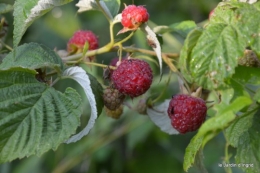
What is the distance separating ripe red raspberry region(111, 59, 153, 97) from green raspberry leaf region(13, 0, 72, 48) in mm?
187

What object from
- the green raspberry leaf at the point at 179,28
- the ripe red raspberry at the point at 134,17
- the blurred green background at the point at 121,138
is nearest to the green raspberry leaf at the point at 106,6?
the ripe red raspberry at the point at 134,17

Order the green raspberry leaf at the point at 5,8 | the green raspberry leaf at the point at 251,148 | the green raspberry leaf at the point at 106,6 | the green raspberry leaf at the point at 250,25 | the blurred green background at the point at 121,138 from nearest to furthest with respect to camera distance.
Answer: the green raspberry leaf at the point at 250,25
the green raspberry leaf at the point at 251,148
the green raspberry leaf at the point at 106,6
the green raspberry leaf at the point at 5,8
the blurred green background at the point at 121,138

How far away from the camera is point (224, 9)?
1.07 metres

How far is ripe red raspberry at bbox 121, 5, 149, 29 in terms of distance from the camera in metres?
1.15

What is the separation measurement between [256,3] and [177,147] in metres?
1.71

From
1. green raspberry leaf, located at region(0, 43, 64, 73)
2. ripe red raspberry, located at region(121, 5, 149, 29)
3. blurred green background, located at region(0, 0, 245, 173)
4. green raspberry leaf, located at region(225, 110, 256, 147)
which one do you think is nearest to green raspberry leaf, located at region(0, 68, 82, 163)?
green raspberry leaf, located at region(0, 43, 64, 73)

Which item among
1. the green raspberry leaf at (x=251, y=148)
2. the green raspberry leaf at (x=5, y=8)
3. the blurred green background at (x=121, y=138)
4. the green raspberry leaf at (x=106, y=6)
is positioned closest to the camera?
the green raspberry leaf at (x=251, y=148)

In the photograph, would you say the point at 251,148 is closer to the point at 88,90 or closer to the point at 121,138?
the point at 88,90

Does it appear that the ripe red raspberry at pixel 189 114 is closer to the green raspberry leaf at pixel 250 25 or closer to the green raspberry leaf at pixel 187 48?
the green raspberry leaf at pixel 187 48

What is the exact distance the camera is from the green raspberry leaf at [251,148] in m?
1.10

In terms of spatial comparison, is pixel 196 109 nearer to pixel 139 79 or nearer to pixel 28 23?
pixel 139 79

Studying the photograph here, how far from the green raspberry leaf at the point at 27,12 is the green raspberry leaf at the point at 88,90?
0.13 meters

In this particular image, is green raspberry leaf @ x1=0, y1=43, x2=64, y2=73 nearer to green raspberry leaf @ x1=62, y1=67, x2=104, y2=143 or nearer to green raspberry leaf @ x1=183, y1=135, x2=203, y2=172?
green raspberry leaf @ x1=62, y1=67, x2=104, y2=143

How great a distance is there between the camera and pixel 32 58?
1116 mm
